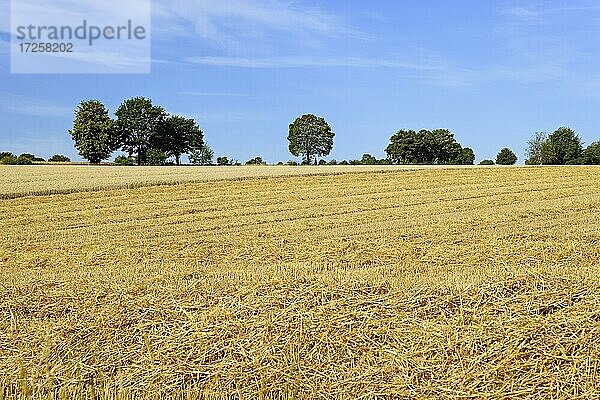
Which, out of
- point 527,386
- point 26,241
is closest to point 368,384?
point 527,386

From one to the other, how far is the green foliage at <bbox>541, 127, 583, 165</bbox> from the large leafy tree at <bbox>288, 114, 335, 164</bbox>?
90.6ft

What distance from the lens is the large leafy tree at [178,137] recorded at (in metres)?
70.6

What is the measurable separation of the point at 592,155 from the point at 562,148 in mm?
3307

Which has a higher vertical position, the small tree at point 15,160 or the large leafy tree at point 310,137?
the large leafy tree at point 310,137

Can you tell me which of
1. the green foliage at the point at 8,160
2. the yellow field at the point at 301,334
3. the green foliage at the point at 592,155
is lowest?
the yellow field at the point at 301,334

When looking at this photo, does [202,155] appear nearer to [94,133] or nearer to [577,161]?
[94,133]

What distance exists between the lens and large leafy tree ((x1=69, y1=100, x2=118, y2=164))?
66062 millimetres

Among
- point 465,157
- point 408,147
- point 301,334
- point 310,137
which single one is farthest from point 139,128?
point 301,334

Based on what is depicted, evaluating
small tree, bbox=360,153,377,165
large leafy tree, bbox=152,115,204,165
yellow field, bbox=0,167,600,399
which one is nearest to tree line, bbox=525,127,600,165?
small tree, bbox=360,153,377,165

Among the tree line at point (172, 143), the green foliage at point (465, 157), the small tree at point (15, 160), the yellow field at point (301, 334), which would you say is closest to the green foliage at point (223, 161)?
the tree line at point (172, 143)

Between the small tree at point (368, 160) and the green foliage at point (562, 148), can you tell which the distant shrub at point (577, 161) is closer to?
the green foliage at point (562, 148)

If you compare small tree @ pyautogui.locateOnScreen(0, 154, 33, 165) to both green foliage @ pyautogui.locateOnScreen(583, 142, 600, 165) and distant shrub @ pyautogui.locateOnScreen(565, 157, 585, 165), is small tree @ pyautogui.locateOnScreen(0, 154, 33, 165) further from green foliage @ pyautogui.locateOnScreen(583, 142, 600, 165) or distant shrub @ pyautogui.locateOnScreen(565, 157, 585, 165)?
green foliage @ pyautogui.locateOnScreen(583, 142, 600, 165)

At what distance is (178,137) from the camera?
Result: 72.4 metres

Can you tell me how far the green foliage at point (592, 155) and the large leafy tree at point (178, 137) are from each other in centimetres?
4147
